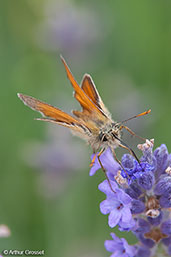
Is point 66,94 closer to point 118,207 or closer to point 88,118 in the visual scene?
point 88,118

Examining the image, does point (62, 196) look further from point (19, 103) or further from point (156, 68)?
point (156, 68)

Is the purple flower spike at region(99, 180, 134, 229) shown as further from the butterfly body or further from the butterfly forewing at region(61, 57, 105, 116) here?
the butterfly forewing at region(61, 57, 105, 116)

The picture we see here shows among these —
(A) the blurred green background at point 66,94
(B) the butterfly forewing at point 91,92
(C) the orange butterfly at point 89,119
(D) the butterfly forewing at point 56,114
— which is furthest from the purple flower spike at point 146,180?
(A) the blurred green background at point 66,94

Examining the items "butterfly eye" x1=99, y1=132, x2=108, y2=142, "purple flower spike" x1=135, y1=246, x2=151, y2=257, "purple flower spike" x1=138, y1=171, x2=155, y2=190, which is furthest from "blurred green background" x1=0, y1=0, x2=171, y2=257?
"purple flower spike" x1=138, y1=171, x2=155, y2=190

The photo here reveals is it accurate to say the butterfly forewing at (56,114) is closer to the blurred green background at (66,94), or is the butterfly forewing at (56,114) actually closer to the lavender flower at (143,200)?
the lavender flower at (143,200)

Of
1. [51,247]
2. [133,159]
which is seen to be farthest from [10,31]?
[133,159]
